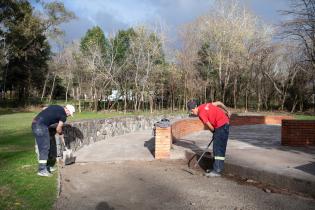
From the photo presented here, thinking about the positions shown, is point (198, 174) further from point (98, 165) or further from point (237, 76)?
point (237, 76)

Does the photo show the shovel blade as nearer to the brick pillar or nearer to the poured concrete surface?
the poured concrete surface

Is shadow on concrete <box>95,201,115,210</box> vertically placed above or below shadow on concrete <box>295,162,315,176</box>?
below

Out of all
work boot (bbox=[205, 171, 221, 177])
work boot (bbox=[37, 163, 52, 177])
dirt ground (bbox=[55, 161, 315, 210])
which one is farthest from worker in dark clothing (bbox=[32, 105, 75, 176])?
work boot (bbox=[205, 171, 221, 177])

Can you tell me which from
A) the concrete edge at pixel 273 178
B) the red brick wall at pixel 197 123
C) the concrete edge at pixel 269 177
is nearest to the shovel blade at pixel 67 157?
the concrete edge at pixel 269 177

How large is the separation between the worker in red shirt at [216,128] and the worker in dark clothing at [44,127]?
2.79 meters

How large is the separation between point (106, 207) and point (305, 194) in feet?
10.5

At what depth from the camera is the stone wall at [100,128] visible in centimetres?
1180

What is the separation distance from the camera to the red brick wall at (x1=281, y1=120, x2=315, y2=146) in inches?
480

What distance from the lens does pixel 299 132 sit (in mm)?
12211

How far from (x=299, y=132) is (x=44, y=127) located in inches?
297

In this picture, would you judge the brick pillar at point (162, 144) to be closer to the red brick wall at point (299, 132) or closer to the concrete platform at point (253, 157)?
the concrete platform at point (253, 157)

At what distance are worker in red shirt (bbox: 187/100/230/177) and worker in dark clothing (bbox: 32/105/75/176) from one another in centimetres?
279

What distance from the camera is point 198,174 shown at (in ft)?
28.8

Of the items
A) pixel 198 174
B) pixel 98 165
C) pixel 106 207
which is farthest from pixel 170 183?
pixel 98 165
